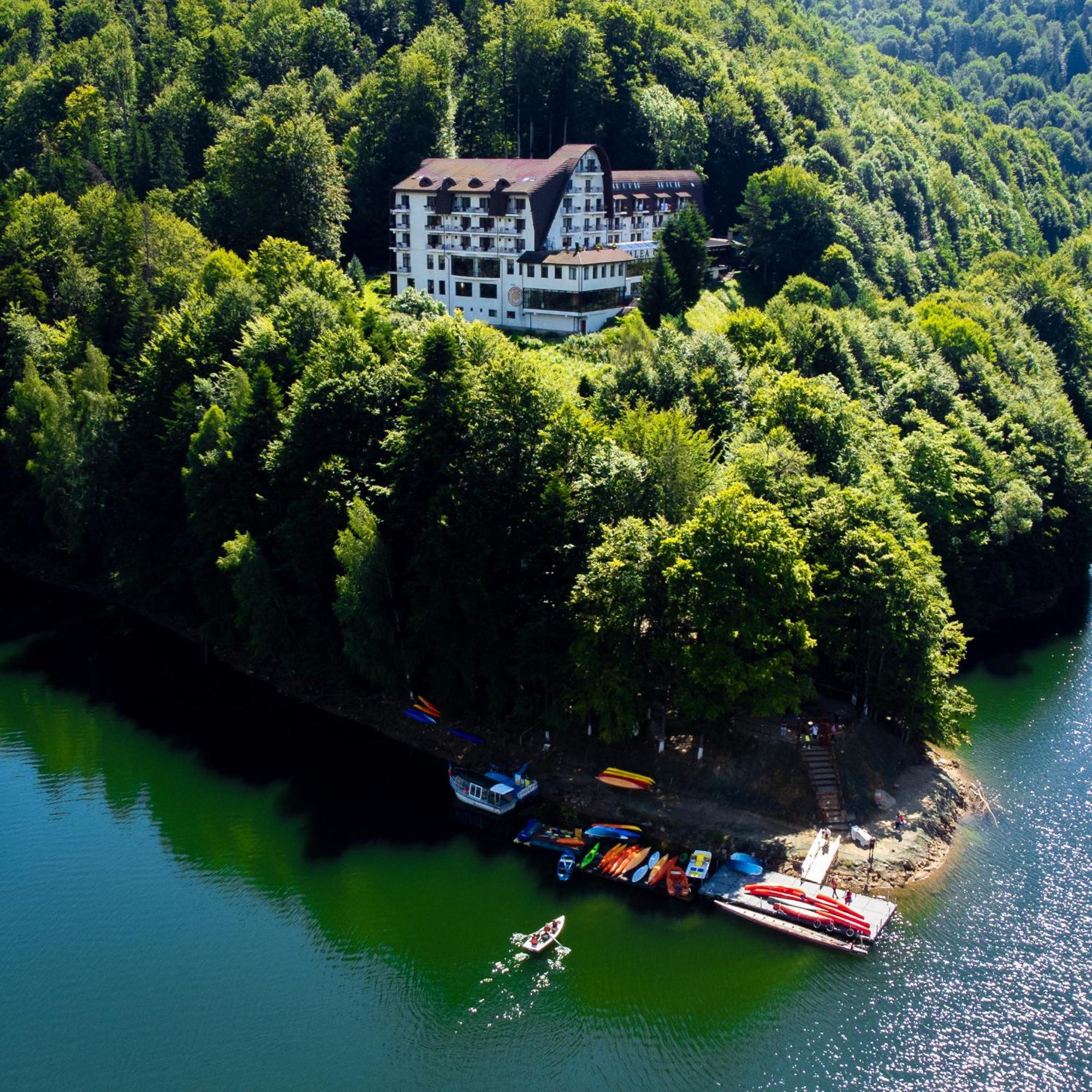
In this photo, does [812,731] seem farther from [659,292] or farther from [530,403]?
[659,292]

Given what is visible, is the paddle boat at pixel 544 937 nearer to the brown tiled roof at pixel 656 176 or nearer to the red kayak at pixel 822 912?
the red kayak at pixel 822 912

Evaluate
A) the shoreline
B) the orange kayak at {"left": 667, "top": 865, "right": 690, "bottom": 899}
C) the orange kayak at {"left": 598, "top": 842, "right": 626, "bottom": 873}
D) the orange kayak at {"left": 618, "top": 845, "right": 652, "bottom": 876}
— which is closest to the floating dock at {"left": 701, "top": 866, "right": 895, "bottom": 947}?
the orange kayak at {"left": 667, "top": 865, "right": 690, "bottom": 899}

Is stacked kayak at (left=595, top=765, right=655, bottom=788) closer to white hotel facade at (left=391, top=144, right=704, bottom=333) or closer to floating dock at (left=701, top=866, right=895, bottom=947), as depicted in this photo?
floating dock at (left=701, top=866, right=895, bottom=947)

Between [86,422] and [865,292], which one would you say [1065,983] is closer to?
[86,422]

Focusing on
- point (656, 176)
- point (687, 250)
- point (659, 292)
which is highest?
point (656, 176)

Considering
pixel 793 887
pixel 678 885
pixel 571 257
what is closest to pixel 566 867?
pixel 678 885

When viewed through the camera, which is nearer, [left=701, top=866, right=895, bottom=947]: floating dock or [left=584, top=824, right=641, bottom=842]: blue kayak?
[left=701, top=866, right=895, bottom=947]: floating dock

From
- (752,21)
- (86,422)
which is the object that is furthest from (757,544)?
(752,21)
